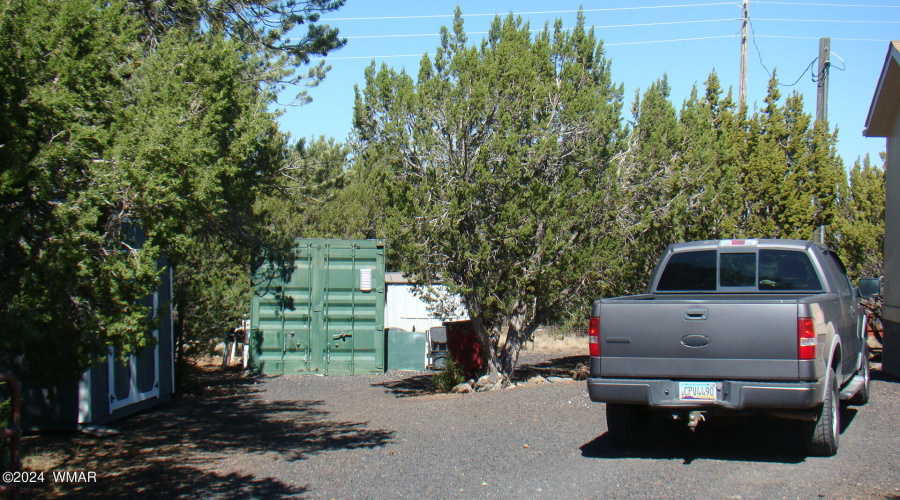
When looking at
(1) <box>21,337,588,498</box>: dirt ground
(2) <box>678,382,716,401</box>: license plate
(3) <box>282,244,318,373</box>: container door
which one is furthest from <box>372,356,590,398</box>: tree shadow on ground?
(2) <box>678,382,716,401</box>: license plate

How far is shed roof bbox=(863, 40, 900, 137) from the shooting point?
1220 cm

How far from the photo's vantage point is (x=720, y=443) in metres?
7.45

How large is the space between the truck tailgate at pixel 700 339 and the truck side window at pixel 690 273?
1439 millimetres

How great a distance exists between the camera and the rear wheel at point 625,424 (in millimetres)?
7137

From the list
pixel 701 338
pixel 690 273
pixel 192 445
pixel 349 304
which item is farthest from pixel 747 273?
pixel 349 304

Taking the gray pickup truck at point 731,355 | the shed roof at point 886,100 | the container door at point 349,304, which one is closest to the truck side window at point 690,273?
the gray pickup truck at point 731,355

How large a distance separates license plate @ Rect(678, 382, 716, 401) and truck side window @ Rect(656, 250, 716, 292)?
1.66m

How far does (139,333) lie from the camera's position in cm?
568

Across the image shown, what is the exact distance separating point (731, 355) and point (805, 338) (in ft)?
1.87

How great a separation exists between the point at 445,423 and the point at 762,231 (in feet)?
27.0

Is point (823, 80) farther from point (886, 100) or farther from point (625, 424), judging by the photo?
point (625, 424)

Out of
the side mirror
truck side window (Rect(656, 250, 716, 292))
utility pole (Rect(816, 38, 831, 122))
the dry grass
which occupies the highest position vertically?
utility pole (Rect(816, 38, 831, 122))

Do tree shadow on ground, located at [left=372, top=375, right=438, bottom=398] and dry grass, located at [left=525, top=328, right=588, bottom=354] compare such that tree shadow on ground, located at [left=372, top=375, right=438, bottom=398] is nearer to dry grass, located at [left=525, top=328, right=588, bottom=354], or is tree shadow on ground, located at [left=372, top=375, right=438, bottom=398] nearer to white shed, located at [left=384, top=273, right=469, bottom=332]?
white shed, located at [left=384, top=273, right=469, bottom=332]

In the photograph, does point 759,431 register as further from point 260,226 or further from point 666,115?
point 260,226
